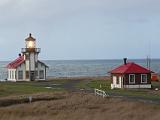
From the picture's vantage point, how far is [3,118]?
3647cm

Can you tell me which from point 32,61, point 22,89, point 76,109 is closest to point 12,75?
point 32,61

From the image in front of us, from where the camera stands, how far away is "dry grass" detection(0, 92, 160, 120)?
3434 cm

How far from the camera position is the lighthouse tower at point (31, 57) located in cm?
8750

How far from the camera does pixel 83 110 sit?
3731cm


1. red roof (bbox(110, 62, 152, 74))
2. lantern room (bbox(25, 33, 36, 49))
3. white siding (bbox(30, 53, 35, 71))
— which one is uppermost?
lantern room (bbox(25, 33, 36, 49))

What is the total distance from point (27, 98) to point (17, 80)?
44343 mm

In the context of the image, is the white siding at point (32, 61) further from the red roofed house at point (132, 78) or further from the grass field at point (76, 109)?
the grass field at point (76, 109)

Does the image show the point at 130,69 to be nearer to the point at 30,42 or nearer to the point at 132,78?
the point at 132,78

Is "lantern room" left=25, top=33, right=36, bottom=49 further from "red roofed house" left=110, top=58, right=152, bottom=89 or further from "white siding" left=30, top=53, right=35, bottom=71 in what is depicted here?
"red roofed house" left=110, top=58, right=152, bottom=89

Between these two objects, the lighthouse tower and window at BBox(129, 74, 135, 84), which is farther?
the lighthouse tower

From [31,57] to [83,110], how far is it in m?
51.1

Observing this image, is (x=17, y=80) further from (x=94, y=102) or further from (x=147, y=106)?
(x=147, y=106)

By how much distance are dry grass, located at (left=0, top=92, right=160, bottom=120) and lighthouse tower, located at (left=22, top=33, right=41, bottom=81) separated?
4512 cm

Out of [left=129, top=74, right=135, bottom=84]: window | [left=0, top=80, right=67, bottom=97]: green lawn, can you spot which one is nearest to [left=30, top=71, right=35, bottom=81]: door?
[left=0, top=80, right=67, bottom=97]: green lawn
